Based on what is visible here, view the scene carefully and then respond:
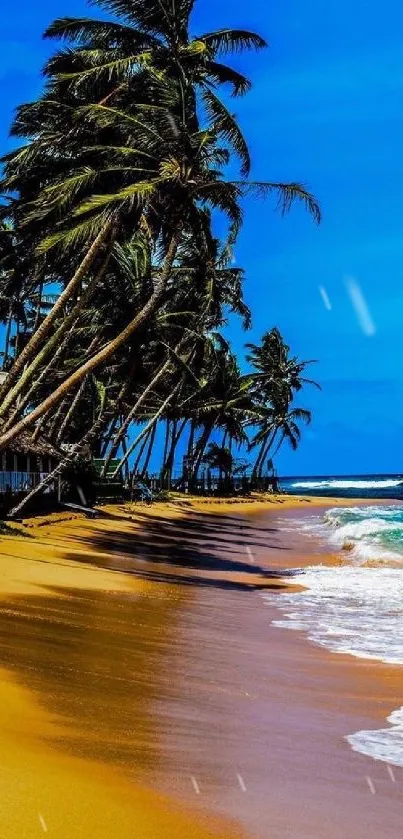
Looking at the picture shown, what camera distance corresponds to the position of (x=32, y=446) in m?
24.6

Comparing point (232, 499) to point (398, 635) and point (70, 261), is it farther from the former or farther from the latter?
point (398, 635)

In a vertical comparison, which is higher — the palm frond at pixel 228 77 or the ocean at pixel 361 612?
the palm frond at pixel 228 77

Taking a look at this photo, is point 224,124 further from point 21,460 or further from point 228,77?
point 21,460

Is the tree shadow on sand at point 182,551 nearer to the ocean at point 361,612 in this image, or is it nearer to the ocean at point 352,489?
the ocean at point 361,612

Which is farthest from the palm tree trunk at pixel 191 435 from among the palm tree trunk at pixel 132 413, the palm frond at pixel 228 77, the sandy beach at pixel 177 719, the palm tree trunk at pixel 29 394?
the sandy beach at pixel 177 719

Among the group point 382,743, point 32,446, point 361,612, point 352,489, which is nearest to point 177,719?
point 382,743

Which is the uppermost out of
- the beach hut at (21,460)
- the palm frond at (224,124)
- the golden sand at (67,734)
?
the palm frond at (224,124)

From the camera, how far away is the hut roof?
78.8 ft

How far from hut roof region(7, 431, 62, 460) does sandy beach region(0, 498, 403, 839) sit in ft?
41.9

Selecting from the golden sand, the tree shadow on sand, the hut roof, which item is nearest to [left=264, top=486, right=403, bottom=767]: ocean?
the tree shadow on sand

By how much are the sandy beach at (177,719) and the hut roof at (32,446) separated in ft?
41.9

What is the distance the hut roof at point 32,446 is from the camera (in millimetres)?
24016

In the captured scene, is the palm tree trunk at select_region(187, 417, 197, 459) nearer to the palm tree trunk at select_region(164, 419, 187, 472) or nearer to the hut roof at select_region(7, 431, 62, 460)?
the palm tree trunk at select_region(164, 419, 187, 472)

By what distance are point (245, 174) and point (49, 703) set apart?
13804 mm
